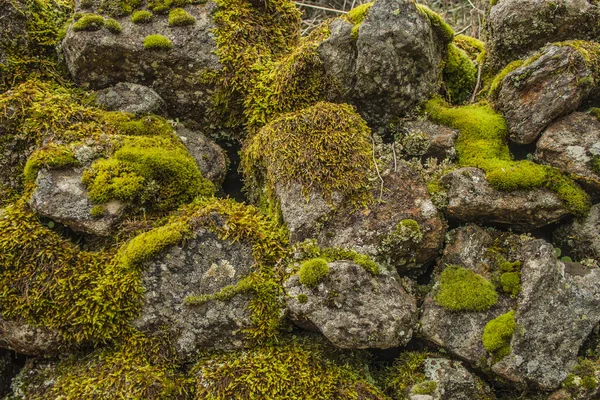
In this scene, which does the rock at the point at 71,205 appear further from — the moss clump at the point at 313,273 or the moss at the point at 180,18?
the moss at the point at 180,18

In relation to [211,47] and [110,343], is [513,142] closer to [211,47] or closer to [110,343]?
[211,47]

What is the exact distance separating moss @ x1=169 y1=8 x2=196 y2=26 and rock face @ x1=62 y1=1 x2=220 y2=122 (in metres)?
0.06

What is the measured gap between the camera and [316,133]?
5.27 meters

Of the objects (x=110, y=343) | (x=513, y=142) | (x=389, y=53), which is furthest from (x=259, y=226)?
(x=513, y=142)

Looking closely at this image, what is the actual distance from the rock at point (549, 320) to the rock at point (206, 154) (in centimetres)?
395

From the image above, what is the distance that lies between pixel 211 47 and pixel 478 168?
3.99 m

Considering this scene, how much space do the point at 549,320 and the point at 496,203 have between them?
130 cm

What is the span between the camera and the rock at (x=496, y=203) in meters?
4.75

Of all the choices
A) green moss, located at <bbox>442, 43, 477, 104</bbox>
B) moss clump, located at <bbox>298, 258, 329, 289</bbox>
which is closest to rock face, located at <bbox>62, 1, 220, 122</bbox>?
moss clump, located at <bbox>298, 258, 329, 289</bbox>

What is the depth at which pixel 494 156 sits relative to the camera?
5172mm

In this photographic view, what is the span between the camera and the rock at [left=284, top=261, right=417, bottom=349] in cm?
439

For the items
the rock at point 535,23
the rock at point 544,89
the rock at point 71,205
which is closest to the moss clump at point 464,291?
the rock at point 544,89

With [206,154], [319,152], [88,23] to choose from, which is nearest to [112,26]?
[88,23]

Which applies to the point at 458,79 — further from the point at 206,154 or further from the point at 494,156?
Result: the point at 206,154
